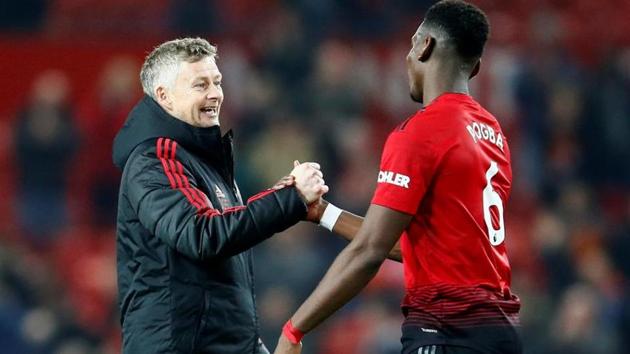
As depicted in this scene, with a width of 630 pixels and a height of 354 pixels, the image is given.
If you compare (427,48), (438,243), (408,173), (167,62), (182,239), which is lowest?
(182,239)

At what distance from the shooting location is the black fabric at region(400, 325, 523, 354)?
383 centimetres

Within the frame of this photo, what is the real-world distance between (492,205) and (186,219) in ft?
3.23

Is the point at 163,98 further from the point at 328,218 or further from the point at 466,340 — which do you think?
the point at 466,340

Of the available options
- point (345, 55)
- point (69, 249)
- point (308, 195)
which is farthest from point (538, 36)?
point (308, 195)

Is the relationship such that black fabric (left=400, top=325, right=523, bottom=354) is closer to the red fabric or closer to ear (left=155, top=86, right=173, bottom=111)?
the red fabric

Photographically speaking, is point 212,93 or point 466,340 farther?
point 212,93

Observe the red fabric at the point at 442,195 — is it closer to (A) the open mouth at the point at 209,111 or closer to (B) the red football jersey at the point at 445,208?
(B) the red football jersey at the point at 445,208

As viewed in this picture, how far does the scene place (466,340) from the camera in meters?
3.83

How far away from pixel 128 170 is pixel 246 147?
5.58 meters

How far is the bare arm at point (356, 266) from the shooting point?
384 centimetres

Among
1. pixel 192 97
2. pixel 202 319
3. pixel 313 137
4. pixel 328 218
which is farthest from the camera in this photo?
pixel 313 137

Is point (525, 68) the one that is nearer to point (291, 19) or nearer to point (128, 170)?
point (291, 19)

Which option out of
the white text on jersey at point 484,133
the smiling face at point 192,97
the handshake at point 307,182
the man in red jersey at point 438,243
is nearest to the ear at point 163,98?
the smiling face at point 192,97

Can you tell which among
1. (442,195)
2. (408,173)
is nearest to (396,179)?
(408,173)
